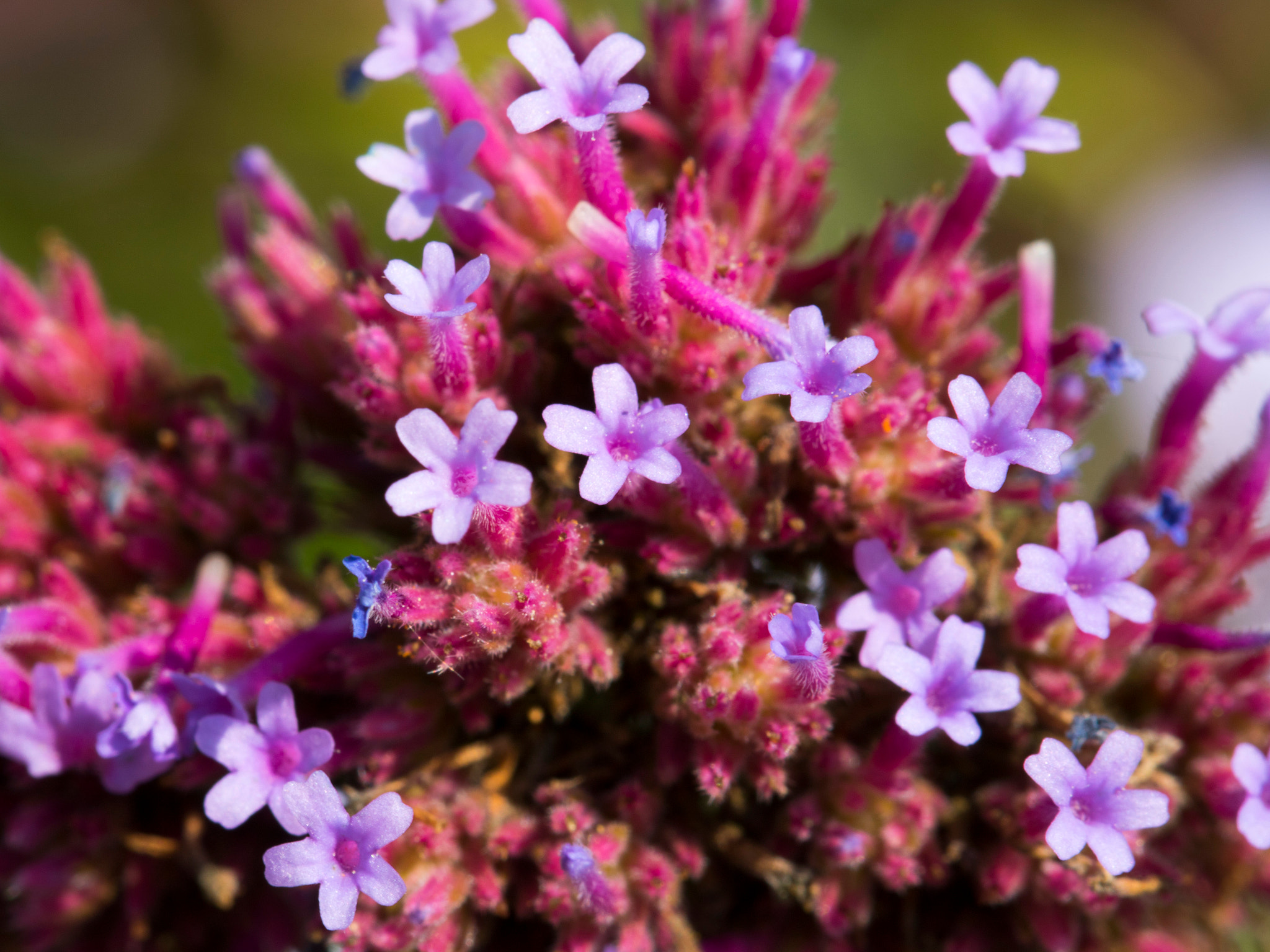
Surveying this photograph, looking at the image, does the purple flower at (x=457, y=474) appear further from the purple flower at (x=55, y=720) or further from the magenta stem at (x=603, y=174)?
the purple flower at (x=55, y=720)

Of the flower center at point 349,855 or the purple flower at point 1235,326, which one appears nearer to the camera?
the flower center at point 349,855

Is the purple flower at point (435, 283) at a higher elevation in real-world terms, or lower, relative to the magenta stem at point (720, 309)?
lower

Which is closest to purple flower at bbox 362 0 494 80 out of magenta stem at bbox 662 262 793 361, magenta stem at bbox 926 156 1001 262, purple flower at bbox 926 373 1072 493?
magenta stem at bbox 662 262 793 361

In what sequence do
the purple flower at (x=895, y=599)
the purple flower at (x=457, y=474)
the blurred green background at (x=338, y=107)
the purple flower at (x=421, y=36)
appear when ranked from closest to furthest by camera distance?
the purple flower at (x=457, y=474)
the purple flower at (x=895, y=599)
the purple flower at (x=421, y=36)
the blurred green background at (x=338, y=107)

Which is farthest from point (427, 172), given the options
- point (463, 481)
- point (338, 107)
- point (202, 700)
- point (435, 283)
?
point (338, 107)

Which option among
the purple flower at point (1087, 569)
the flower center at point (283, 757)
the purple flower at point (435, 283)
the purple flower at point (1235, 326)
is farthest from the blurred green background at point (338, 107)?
the purple flower at point (1087, 569)

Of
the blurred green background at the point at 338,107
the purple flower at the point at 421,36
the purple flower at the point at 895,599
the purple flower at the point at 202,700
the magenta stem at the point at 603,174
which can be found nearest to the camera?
the purple flower at the point at 895,599

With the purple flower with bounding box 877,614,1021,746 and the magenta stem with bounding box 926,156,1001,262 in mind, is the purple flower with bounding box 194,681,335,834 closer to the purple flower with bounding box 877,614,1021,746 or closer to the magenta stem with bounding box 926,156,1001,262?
the purple flower with bounding box 877,614,1021,746

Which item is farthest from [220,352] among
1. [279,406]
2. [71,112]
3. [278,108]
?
[279,406]
